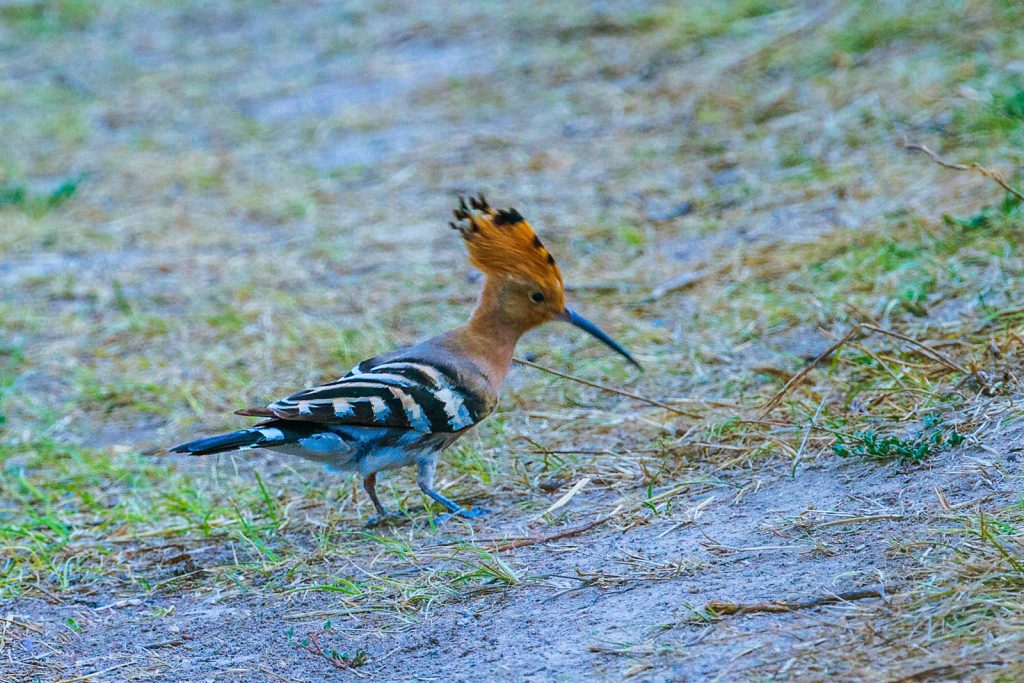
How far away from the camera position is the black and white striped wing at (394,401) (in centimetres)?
379

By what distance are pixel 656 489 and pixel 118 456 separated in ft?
7.20

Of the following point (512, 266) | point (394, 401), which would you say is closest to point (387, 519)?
A: point (394, 401)

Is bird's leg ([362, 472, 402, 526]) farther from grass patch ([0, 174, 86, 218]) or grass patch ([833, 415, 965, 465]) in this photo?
grass patch ([0, 174, 86, 218])

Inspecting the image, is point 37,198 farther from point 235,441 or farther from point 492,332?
point 235,441

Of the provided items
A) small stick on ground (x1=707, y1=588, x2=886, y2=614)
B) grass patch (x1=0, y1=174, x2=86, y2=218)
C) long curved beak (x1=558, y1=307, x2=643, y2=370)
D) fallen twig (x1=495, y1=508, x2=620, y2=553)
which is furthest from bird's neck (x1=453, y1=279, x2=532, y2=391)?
grass patch (x1=0, y1=174, x2=86, y2=218)

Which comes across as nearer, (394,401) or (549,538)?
(549,538)

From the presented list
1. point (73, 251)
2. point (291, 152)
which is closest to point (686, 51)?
point (291, 152)

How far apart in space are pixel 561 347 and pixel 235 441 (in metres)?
2.04

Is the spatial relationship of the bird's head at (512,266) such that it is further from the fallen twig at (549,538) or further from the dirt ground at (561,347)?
the fallen twig at (549,538)

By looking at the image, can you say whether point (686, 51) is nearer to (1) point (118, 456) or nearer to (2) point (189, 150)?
(2) point (189, 150)

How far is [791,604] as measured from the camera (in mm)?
2846

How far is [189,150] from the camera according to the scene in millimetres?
8898

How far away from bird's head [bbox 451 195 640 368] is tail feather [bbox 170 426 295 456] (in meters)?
0.98

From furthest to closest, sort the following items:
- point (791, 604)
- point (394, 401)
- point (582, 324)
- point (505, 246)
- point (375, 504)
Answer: point (582, 324), point (505, 246), point (375, 504), point (394, 401), point (791, 604)
